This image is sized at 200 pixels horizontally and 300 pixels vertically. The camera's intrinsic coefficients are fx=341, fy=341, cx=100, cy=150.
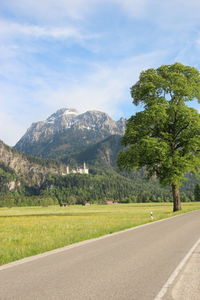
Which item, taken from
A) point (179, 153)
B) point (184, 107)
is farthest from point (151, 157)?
point (184, 107)

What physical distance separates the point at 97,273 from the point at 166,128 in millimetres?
30376

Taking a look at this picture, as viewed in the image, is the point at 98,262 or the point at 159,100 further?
the point at 159,100

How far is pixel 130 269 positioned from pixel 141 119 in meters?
28.7

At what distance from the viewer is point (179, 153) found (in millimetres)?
36938

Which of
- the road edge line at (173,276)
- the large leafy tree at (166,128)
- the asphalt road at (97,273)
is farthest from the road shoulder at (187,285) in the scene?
the large leafy tree at (166,128)

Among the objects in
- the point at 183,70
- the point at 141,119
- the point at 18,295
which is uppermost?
the point at 183,70

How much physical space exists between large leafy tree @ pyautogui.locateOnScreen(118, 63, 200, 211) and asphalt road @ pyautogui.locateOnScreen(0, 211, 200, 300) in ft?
70.9

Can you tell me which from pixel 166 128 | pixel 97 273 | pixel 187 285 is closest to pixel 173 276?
pixel 187 285

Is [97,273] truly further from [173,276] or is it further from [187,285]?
[187,285]

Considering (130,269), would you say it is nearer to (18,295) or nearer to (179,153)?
(18,295)

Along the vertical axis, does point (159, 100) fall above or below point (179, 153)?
above

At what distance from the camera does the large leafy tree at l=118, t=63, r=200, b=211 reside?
116 ft

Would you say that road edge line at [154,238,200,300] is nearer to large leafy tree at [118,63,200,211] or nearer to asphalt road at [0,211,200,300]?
asphalt road at [0,211,200,300]

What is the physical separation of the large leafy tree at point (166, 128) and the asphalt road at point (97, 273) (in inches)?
851
